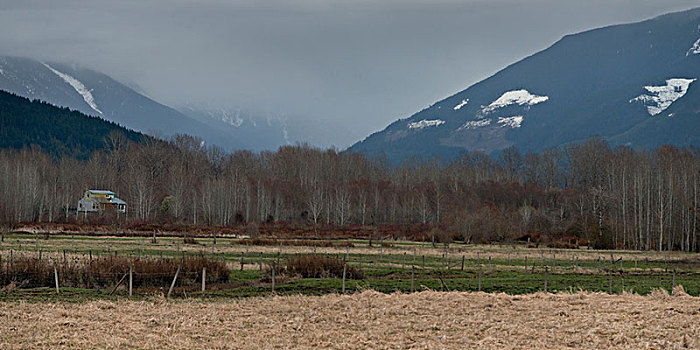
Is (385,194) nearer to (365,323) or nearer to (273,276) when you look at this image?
(273,276)

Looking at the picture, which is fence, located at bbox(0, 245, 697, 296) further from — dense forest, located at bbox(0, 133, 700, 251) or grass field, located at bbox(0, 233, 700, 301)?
dense forest, located at bbox(0, 133, 700, 251)

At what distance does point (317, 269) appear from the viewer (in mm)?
35719

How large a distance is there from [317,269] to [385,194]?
323ft

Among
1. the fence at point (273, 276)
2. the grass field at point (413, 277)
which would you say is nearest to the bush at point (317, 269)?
the fence at point (273, 276)

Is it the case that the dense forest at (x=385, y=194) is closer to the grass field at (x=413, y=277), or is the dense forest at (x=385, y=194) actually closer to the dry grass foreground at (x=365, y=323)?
the grass field at (x=413, y=277)

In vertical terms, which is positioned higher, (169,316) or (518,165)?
(518,165)

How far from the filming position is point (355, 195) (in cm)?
13262

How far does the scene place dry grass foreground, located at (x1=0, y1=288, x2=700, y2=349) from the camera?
1656 cm

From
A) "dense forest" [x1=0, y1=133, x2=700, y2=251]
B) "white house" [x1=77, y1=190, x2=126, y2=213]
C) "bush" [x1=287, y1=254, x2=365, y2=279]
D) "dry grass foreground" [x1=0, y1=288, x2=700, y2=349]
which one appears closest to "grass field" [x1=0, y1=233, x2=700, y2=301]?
"bush" [x1=287, y1=254, x2=365, y2=279]

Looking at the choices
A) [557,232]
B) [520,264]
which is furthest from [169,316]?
[557,232]

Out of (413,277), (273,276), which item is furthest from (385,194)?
(273,276)

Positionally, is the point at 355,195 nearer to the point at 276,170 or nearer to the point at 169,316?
the point at 276,170

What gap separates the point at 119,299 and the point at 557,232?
Result: 7923 centimetres

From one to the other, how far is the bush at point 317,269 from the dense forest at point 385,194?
42.2 meters
